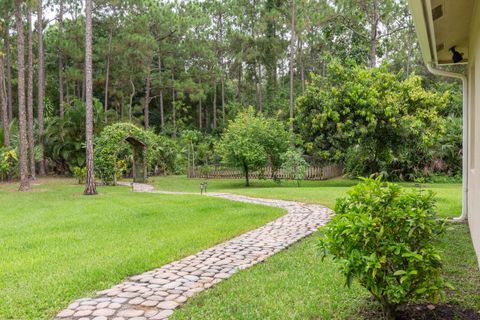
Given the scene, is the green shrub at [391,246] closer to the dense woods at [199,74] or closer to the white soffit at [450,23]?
the white soffit at [450,23]

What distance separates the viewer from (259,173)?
19.7m

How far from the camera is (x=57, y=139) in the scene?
73.9ft

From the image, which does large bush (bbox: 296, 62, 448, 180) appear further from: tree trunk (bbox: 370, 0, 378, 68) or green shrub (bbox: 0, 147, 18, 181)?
green shrub (bbox: 0, 147, 18, 181)

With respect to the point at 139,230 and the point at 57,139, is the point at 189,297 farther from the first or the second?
the point at 57,139

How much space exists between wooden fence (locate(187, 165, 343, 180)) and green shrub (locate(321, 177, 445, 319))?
1580 centimetres

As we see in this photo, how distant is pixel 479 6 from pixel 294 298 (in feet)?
11.8

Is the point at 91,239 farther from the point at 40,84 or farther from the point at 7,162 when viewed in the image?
the point at 40,84

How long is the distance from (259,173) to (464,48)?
44.4 ft

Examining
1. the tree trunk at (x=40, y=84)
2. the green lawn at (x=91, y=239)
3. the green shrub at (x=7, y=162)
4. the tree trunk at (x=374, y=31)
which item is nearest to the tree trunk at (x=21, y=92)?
the green lawn at (x=91, y=239)

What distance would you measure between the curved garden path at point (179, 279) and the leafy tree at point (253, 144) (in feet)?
33.4

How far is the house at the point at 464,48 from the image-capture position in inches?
171

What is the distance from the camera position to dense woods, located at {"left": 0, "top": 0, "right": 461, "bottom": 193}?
1585cm

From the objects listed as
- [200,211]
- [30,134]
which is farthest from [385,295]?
[30,134]

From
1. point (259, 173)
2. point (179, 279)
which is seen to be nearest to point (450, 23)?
point (179, 279)
